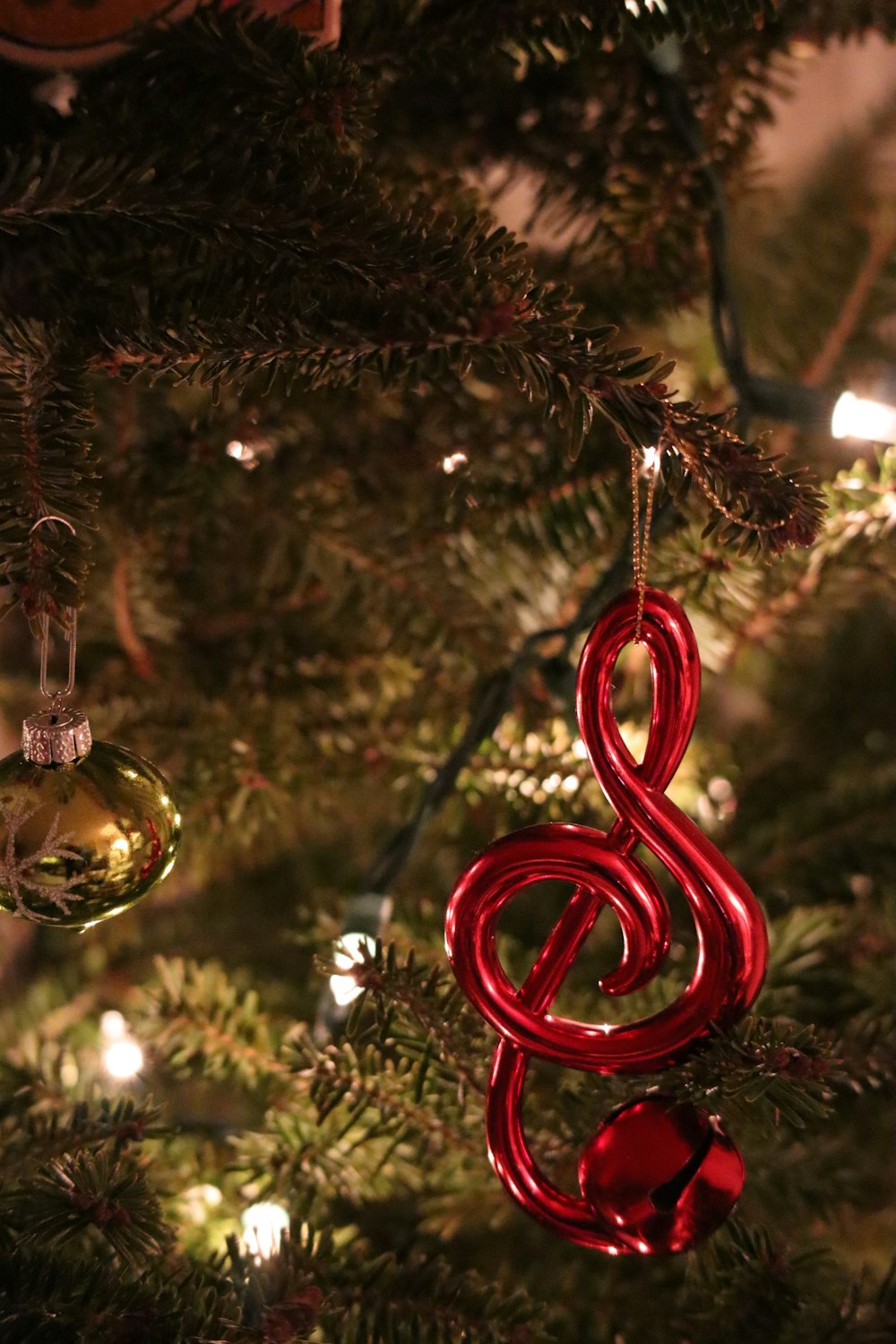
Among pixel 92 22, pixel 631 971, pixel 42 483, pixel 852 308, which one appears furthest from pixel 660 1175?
pixel 852 308

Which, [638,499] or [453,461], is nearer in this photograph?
[638,499]

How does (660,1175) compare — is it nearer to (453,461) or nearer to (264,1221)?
(264,1221)

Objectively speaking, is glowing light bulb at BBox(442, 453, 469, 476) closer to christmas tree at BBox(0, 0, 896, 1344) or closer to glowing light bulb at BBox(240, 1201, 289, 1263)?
christmas tree at BBox(0, 0, 896, 1344)

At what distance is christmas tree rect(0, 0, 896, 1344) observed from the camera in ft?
1.10

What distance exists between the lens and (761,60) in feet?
→ 1.68

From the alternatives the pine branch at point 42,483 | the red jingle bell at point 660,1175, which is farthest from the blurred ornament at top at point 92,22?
the red jingle bell at point 660,1175

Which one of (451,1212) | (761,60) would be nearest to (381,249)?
(761,60)

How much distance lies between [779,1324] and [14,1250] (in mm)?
266

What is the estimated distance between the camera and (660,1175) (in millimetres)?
345

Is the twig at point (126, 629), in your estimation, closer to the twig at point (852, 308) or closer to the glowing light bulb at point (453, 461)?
the glowing light bulb at point (453, 461)

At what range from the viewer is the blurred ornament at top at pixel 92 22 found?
38 centimetres

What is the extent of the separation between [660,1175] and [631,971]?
2.5 inches

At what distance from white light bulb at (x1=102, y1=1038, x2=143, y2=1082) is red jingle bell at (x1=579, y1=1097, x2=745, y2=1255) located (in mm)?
267

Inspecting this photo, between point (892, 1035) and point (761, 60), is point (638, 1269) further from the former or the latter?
point (761, 60)
